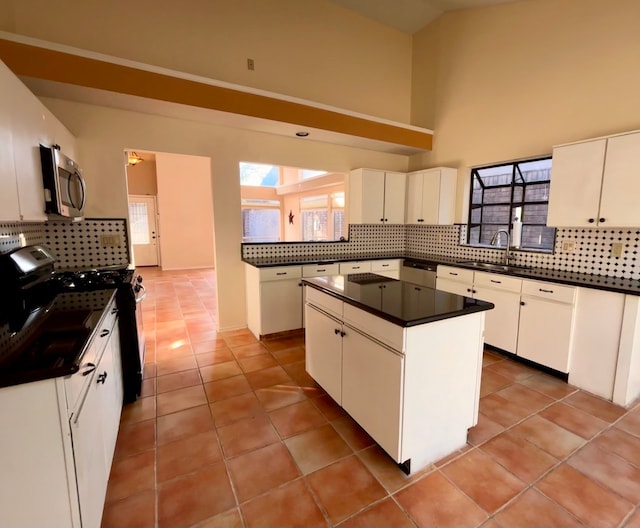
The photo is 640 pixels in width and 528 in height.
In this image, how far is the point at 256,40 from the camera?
3572mm

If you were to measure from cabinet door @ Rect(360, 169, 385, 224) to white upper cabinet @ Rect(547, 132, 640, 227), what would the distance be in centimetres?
201

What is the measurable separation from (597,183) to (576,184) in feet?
0.49

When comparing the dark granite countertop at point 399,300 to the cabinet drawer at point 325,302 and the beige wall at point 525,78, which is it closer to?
the cabinet drawer at point 325,302

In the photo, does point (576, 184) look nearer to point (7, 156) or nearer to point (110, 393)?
point (110, 393)

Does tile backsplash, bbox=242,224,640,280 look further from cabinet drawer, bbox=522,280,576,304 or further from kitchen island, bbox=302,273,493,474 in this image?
kitchen island, bbox=302,273,493,474

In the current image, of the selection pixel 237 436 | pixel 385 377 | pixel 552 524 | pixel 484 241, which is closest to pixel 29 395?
pixel 237 436

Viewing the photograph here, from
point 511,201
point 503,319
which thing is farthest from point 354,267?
point 511,201

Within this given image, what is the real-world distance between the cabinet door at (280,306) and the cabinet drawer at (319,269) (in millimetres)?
151

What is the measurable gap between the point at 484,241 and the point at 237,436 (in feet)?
12.2

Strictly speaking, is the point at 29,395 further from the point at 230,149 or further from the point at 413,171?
the point at 413,171

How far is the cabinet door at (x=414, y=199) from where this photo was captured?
14.7ft

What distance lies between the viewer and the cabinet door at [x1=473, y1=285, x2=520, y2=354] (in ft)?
10.0

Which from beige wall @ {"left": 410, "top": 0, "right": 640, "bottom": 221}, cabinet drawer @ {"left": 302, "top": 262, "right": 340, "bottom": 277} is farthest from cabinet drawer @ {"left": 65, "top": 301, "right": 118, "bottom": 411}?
beige wall @ {"left": 410, "top": 0, "right": 640, "bottom": 221}

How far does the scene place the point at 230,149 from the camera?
12.0 feet
